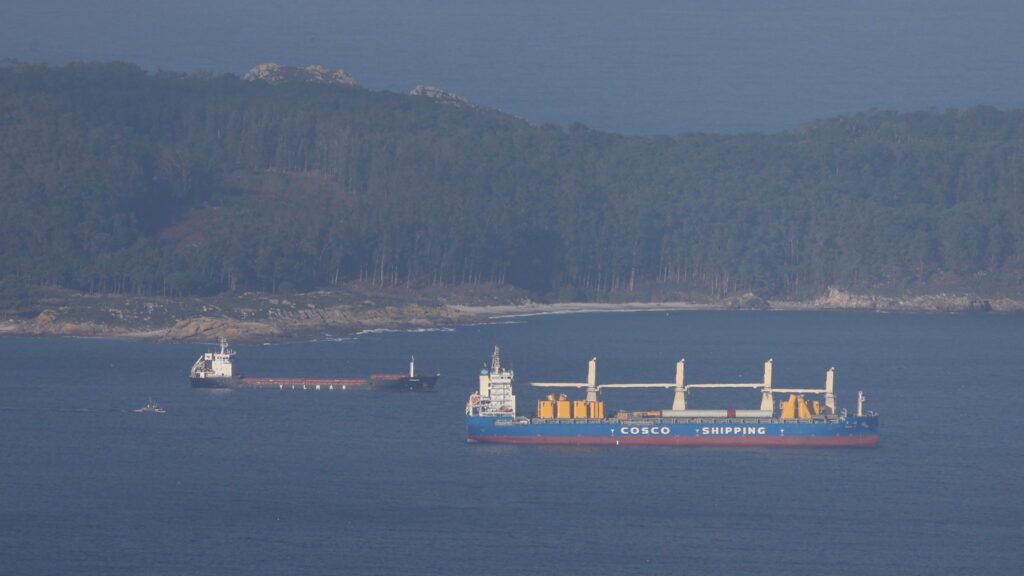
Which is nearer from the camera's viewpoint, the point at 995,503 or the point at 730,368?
the point at 995,503

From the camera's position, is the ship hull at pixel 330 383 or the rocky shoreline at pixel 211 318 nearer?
the ship hull at pixel 330 383

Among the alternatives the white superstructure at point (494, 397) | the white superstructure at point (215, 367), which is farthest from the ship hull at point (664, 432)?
the white superstructure at point (215, 367)

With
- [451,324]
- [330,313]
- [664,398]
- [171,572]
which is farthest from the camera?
[451,324]

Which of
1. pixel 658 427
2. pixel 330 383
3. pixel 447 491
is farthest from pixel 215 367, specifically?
pixel 447 491

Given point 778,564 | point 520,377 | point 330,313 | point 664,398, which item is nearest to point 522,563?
point 778,564

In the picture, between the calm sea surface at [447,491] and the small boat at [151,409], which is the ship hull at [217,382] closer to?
the calm sea surface at [447,491]

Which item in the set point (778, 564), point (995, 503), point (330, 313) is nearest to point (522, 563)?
point (778, 564)

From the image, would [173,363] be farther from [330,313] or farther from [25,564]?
[25,564]

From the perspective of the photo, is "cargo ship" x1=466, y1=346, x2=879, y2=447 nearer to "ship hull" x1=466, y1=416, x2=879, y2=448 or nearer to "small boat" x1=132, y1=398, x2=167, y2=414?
"ship hull" x1=466, y1=416, x2=879, y2=448

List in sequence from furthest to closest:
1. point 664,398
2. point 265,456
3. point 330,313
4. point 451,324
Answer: point 451,324
point 330,313
point 664,398
point 265,456
